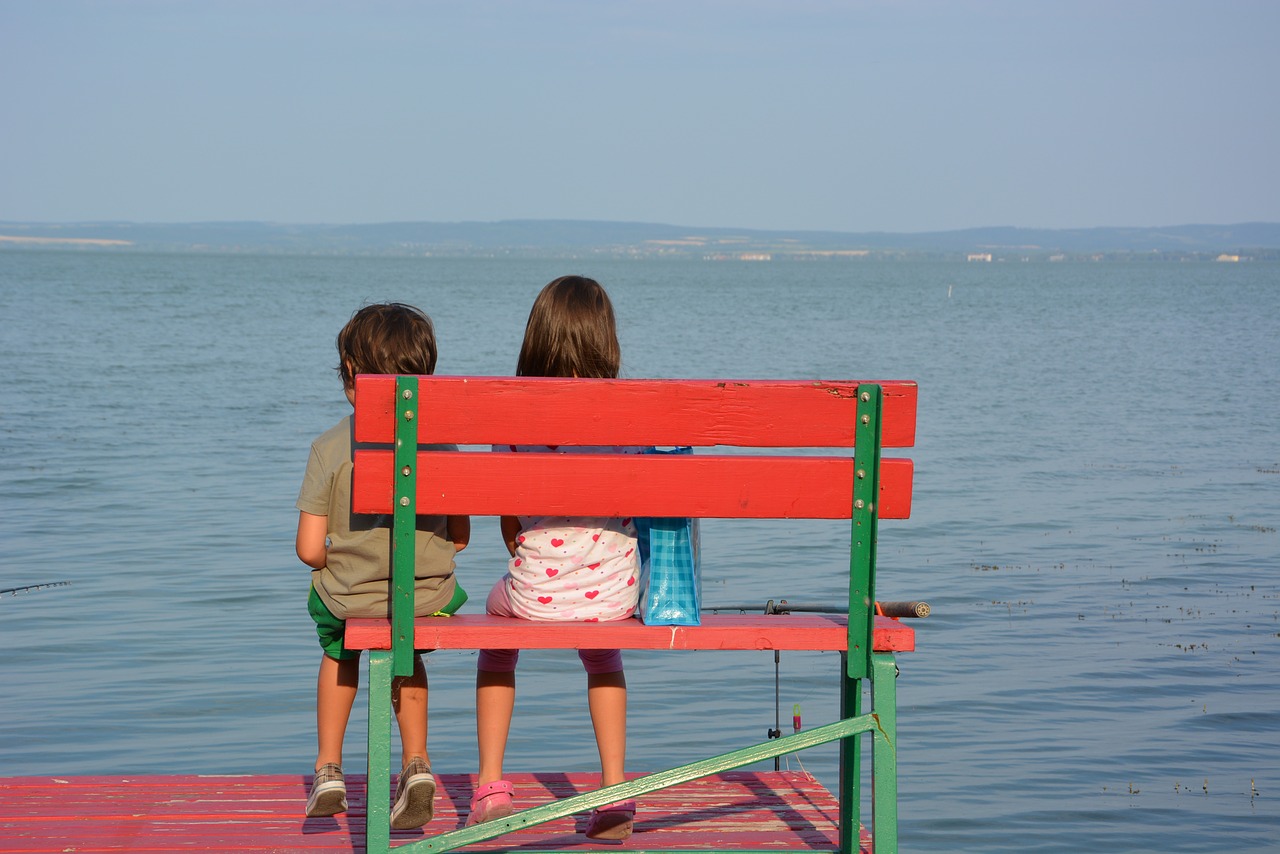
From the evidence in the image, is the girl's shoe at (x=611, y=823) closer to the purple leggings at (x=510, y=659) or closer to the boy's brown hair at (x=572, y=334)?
the purple leggings at (x=510, y=659)

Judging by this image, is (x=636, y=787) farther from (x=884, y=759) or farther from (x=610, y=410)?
(x=610, y=410)

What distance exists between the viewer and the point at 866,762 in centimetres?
656

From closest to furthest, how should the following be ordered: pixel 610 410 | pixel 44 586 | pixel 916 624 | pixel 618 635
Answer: pixel 610 410
pixel 618 635
pixel 916 624
pixel 44 586

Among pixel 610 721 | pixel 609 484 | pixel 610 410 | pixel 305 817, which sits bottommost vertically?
pixel 305 817

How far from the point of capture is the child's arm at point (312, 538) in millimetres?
3891

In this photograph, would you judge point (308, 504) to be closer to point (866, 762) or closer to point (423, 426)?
point (423, 426)

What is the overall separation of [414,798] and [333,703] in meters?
0.38

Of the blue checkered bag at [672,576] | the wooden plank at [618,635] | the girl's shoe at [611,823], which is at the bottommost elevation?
the girl's shoe at [611,823]

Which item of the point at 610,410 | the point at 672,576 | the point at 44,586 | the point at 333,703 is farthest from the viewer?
the point at 44,586

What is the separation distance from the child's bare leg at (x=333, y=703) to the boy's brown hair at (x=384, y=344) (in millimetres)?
797

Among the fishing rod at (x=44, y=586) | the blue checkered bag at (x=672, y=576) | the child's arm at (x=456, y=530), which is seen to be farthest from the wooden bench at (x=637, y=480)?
the fishing rod at (x=44, y=586)

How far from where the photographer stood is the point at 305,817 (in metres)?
4.21

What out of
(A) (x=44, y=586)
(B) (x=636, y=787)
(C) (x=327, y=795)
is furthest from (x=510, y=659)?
(A) (x=44, y=586)

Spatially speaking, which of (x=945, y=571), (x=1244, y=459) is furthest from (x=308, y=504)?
(x=1244, y=459)
